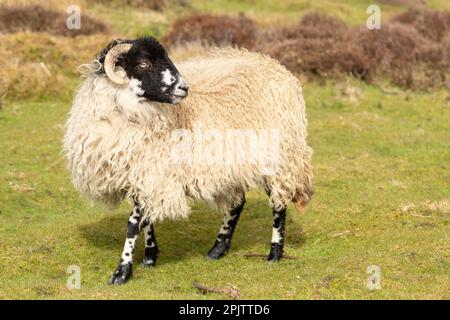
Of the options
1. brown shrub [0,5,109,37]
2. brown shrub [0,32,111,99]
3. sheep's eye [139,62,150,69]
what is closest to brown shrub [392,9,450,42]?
brown shrub [0,5,109,37]

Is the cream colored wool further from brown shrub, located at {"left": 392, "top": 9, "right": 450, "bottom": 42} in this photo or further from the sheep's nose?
brown shrub, located at {"left": 392, "top": 9, "right": 450, "bottom": 42}

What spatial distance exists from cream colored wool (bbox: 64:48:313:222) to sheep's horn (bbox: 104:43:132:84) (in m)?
0.14

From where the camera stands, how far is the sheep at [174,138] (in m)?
10.1

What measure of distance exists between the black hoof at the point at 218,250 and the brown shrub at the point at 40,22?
19.0 meters

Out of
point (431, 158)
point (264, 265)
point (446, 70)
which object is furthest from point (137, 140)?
point (446, 70)

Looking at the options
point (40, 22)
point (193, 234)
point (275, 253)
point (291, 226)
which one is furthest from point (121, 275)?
point (40, 22)

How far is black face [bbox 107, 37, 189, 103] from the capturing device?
392 inches

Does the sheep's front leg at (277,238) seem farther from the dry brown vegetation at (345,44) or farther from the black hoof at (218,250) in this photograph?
the dry brown vegetation at (345,44)

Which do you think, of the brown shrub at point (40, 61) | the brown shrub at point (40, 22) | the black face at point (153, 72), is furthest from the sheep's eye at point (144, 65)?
the brown shrub at point (40, 22)

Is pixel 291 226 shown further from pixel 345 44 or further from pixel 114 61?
pixel 345 44

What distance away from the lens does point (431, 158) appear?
709 inches

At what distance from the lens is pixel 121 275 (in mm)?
10484

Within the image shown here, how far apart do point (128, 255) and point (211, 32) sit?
67.0ft

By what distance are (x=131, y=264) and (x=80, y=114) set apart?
2100 millimetres
